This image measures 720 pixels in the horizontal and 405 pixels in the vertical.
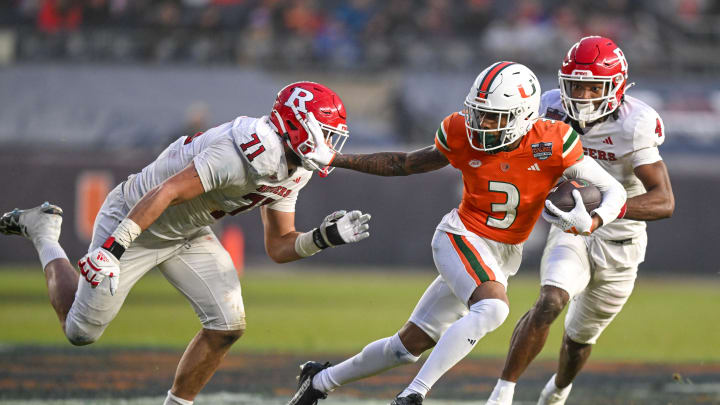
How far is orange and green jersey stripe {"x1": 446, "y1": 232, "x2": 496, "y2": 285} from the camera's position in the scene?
15.6ft

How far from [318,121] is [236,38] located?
37.2 feet

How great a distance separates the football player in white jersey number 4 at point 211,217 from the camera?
4.81 meters

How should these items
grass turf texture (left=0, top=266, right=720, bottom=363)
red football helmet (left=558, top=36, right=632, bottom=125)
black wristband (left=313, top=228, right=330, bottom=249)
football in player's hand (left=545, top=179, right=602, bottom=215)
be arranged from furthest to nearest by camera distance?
1. grass turf texture (left=0, top=266, right=720, bottom=363)
2. red football helmet (left=558, top=36, right=632, bottom=125)
3. black wristband (left=313, top=228, right=330, bottom=249)
4. football in player's hand (left=545, top=179, right=602, bottom=215)

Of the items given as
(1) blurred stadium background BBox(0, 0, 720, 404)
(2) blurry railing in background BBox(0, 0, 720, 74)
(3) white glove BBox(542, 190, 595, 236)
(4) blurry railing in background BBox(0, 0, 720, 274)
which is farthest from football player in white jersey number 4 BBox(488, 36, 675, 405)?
(2) blurry railing in background BBox(0, 0, 720, 74)

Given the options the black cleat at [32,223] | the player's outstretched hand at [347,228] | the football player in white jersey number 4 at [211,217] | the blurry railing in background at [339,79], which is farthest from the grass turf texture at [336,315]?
the player's outstretched hand at [347,228]

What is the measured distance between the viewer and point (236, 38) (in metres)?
15.9

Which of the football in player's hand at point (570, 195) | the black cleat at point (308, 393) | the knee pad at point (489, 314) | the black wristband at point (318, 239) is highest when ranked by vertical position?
the black wristband at point (318, 239)

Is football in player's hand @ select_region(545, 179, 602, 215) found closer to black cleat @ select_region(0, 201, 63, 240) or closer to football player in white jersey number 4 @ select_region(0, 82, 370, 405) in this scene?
football player in white jersey number 4 @ select_region(0, 82, 370, 405)

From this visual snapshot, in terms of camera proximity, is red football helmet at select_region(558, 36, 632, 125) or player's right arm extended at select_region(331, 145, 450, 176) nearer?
player's right arm extended at select_region(331, 145, 450, 176)

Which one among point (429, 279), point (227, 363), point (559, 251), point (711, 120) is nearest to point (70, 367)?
point (227, 363)

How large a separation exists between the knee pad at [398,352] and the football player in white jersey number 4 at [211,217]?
0.58m

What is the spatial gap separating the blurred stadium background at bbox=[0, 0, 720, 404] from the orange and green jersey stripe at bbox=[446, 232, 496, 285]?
8187 millimetres

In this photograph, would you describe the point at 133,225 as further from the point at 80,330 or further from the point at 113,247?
the point at 80,330

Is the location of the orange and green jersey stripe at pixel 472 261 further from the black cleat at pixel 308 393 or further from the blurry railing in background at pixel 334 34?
the blurry railing in background at pixel 334 34
